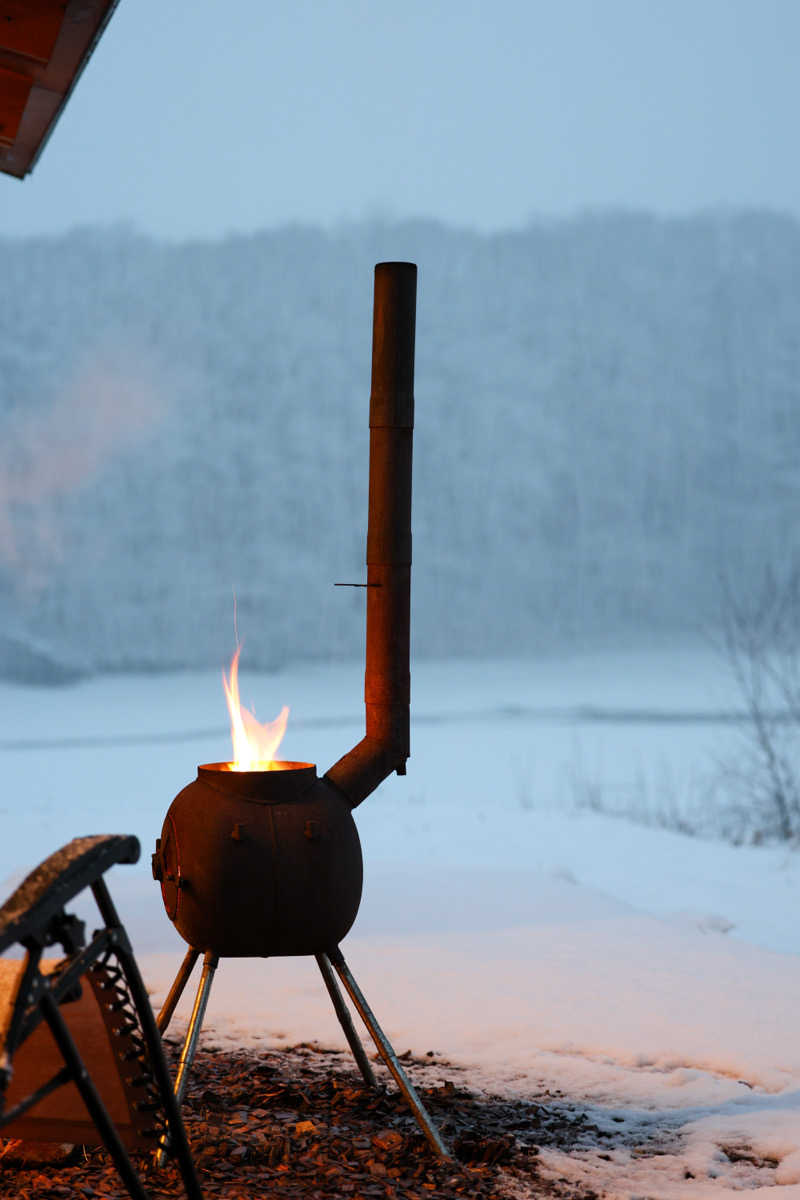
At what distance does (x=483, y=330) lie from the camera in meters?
33.2

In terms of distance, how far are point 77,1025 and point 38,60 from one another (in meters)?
2.59

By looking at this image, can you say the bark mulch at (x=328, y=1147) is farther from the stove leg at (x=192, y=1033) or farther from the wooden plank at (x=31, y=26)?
the wooden plank at (x=31, y=26)

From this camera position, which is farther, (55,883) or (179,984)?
(179,984)

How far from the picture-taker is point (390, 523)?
3.74 m

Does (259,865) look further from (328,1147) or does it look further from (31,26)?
(31,26)

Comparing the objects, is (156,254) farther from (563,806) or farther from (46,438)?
(563,806)

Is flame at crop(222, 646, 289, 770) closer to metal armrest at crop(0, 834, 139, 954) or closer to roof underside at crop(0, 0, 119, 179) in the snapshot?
metal armrest at crop(0, 834, 139, 954)

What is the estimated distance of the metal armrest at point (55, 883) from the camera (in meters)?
1.95

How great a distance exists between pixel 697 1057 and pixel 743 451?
2830 cm

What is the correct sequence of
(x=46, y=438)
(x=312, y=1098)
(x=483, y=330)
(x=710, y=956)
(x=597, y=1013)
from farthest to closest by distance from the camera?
(x=483, y=330) → (x=46, y=438) → (x=710, y=956) → (x=597, y=1013) → (x=312, y=1098)

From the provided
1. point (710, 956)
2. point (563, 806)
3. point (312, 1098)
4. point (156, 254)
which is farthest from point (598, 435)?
point (312, 1098)

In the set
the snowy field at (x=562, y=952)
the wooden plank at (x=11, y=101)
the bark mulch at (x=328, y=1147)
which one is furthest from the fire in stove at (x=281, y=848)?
the wooden plank at (x=11, y=101)

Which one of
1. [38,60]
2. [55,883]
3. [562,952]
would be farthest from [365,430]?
[55,883]

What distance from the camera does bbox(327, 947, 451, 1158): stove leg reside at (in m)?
3.23
